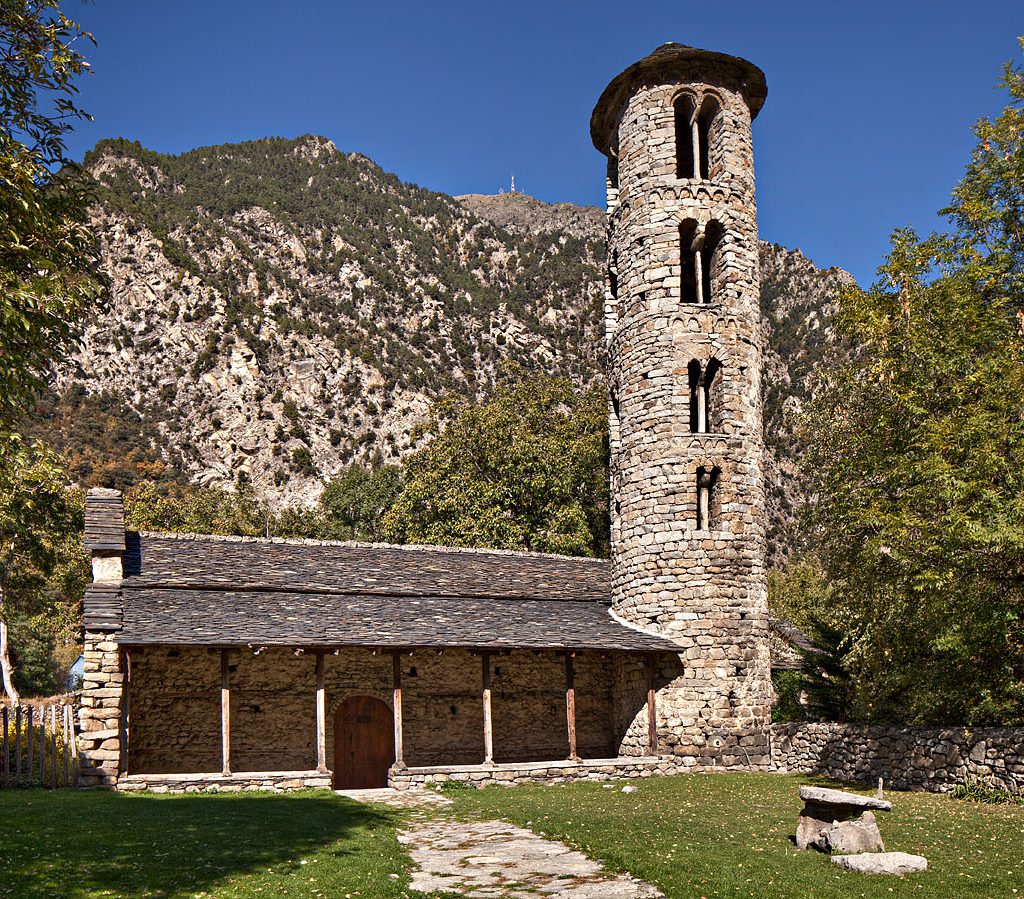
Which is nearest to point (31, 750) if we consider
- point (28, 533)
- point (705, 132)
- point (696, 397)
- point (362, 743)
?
point (362, 743)

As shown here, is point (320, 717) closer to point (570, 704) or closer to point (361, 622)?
point (361, 622)

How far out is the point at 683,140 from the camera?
27469 mm

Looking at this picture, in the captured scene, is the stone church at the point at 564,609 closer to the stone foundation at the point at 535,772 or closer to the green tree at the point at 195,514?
the stone foundation at the point at 535,772

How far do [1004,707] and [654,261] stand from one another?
1375 cm

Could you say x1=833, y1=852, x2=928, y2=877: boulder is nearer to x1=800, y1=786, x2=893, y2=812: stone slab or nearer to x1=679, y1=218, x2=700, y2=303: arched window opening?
x1=800, y1=786, x2=893, y2=812: stone slab

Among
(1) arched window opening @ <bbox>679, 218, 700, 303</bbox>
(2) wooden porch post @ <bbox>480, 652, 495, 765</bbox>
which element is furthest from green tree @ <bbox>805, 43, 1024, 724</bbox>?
(2) wooden porch post @ <bbox>480, 652, 495, 765</bbox>

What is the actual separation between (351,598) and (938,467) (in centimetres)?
1335

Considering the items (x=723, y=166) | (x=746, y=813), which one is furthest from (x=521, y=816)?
(x=723, y=166)

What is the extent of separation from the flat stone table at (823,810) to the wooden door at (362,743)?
12627mm

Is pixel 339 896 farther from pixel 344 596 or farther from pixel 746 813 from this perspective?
pixel 344 596

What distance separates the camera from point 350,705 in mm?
21547

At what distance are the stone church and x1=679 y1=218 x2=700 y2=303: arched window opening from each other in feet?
0.22

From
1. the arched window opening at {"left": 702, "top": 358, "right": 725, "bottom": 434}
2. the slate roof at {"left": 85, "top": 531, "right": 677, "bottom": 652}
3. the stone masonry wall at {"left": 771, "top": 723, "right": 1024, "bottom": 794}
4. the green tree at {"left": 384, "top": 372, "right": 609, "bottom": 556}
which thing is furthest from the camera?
the green tree at {"left": 384, "top": 372, "right": 609, "bottom": 556}

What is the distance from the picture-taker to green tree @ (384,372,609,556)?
36312 mm
